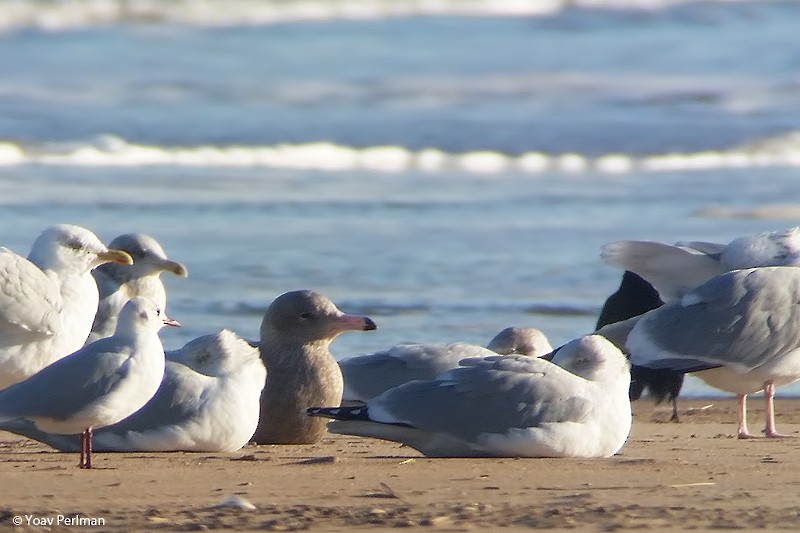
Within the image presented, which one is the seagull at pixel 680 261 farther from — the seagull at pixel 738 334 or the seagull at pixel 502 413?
the seagull at pixel 502 413

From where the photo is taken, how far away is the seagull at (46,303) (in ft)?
20.8

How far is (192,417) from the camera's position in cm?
584

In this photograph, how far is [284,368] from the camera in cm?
666

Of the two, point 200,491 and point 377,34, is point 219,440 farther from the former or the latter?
point 377,34

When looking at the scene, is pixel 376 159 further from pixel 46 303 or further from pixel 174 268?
pixel 46 303

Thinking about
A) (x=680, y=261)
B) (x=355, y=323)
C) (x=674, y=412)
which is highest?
(x=680, y=261)

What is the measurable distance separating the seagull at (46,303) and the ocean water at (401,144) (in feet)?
6.70

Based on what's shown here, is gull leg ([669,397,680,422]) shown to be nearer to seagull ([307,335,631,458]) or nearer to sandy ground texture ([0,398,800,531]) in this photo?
sandy ground texture ([0,398,800,531])

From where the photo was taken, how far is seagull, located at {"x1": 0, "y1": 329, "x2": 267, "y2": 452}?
5.84 meters

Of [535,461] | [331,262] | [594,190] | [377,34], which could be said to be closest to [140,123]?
[594,190]

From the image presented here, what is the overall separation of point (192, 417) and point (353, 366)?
4.21ft

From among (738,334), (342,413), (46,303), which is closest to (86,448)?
(342,413)

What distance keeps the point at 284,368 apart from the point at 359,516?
7.09 ft

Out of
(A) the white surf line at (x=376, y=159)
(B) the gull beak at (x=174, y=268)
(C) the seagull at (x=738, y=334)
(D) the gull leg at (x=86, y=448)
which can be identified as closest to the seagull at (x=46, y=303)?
(D) the gull leg at (x=86, y=448)
